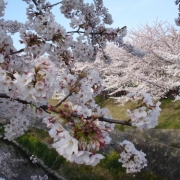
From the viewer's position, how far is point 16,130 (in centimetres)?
419

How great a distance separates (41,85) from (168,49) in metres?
11.6

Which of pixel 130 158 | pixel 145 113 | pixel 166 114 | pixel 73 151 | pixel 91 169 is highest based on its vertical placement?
pixel 145 113

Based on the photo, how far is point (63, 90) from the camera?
11.3 feet

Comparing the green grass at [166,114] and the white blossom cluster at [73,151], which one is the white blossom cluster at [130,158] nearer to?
the white blossom cluster at [73,151]

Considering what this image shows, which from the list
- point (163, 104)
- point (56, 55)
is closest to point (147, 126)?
point (56, 55)

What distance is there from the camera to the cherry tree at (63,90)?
1868mm

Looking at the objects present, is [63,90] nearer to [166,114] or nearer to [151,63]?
[166,114]

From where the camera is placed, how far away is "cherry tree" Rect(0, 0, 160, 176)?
1868 mm

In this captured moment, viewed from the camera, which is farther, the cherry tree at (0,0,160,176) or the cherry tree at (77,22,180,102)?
the cherry tree at (77,22,180,102)

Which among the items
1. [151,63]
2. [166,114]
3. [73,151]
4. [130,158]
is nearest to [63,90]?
[130,158]

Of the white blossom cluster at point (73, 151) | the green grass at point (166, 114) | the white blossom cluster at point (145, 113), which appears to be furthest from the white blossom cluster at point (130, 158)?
the green grass at point (166, 114)

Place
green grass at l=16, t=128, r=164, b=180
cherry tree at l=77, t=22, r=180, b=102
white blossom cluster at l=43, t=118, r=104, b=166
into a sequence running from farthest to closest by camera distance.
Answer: cherry tree at l=77, t=22, r=180, b=102 < green grass at l=16, t=128, r=164, b=180 < white blossom cluster at l=43, t=118, r=104, b=166

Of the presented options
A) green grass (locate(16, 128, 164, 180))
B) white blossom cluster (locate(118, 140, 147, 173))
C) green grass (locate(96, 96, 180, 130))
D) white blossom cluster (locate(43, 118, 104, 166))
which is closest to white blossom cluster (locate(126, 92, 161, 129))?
white blossom cluster (locate(43, 118, 104, 166))

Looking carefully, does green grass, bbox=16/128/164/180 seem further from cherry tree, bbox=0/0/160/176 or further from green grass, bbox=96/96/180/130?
cherry tree, bbox=0/0/160/176
